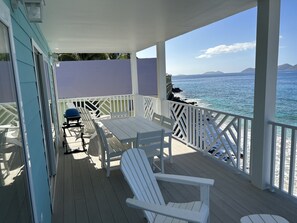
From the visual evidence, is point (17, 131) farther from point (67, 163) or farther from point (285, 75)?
point (285, 75)

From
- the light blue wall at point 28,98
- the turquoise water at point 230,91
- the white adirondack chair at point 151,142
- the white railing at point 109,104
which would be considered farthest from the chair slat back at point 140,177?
the turquoise water at point 230,91

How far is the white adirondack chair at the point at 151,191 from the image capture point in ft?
5.26

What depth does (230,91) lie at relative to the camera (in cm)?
2683

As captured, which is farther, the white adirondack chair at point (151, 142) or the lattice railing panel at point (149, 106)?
the lattice railing panel at point (149, 106)

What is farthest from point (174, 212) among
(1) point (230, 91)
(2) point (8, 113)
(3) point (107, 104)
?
(1) point (230, 91)

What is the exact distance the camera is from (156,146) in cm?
344

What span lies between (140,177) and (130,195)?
3.51ft

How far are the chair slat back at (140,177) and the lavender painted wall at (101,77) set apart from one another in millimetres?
10056

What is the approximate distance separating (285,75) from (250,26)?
6.33 metres

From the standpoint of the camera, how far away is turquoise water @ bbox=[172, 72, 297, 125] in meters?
19.7

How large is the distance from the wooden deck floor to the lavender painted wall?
8.15 m

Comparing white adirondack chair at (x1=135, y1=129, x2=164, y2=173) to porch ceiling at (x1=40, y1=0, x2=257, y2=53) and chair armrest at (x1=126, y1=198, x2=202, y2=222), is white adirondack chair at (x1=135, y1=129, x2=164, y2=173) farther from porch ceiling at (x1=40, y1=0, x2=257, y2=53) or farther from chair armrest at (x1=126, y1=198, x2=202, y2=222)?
porch ceiling at (x1=40, y1=0, x2=257, y2=53)

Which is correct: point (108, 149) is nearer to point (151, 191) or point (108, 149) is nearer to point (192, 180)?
point (151, 191)

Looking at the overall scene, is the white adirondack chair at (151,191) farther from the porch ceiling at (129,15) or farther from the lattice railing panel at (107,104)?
the lattice railing panel at (107,104)
